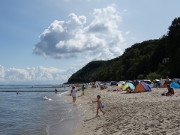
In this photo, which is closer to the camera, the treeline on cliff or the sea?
the sea

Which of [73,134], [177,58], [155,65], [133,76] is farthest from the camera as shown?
[133,76]

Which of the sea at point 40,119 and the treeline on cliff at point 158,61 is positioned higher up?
the treeline on cliff at point 158,61

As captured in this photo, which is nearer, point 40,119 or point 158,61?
point 40,119

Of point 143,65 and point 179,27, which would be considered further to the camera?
point 143,65

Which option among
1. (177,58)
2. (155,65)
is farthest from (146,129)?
(155,65)

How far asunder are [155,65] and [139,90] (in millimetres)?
62296

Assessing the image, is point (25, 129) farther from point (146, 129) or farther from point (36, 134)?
point (146, 129)

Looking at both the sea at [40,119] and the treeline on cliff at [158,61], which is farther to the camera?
the treeline on cliff at [158,61]

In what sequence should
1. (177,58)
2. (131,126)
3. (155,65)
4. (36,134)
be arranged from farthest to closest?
(155,65)
(177,58)
(36,134)
(131,126)

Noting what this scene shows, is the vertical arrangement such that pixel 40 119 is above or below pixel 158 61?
below

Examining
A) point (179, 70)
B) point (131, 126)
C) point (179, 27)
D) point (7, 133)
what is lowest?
point (7, 133)

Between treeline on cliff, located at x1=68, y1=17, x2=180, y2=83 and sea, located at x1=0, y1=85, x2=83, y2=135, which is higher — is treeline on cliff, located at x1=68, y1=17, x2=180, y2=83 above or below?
above

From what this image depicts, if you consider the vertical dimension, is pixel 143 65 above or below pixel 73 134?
above

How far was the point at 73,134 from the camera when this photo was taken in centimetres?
927
